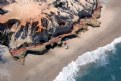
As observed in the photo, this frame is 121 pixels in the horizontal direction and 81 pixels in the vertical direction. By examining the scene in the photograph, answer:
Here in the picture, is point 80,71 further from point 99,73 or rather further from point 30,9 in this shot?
point 30,9

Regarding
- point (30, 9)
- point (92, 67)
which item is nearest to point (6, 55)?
point (30, 9)

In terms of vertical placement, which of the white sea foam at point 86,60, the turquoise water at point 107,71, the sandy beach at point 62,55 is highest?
the sandy beach at point 62,55

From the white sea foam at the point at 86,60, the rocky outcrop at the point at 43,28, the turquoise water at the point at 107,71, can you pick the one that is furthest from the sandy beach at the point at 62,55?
the turquoise water at the point at 107,71

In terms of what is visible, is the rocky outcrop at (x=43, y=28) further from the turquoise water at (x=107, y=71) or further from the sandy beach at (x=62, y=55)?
the turquoise water at (x=107, y=71)

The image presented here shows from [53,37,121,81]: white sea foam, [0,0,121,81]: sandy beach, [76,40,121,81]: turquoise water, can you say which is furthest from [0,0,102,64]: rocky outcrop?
[76,40,121,81]: turquoise water

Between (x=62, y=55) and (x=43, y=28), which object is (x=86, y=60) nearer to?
(x=62, y=55)

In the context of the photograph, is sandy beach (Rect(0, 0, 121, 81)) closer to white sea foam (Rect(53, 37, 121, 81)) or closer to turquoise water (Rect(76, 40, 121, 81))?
white sea foam (Rect(53, 37, 121, 81))
